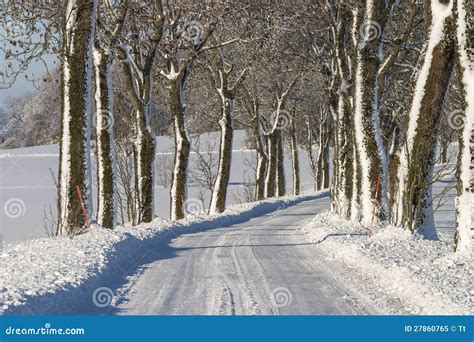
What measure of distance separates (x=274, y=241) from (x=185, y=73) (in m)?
10.8

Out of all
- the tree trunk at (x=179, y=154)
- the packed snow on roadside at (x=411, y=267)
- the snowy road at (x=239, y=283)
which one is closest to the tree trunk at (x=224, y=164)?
the tree trunk at (x=179, y=154)

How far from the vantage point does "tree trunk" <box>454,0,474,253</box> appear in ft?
34.3

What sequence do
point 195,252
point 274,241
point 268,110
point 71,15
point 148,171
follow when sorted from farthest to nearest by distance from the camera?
1. point 268,110
2. point 148,171
3. point 274,241
4. point 71,15
5. point 195,252

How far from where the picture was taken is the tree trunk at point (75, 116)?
14.4 m

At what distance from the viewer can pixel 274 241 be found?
15.8m

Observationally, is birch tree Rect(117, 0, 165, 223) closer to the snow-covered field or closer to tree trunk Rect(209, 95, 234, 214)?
the snow-covered field

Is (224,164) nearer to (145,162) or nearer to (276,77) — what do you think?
(145,162)

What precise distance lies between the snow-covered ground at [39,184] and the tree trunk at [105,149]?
22.8 m

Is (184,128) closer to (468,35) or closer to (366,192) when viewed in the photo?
(366,192)

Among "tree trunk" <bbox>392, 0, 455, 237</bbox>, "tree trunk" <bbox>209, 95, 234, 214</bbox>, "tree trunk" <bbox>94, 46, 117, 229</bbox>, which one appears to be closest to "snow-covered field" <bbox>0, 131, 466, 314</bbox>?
"tree trunk" <bbox>392, 0, 455, 237</bbox>

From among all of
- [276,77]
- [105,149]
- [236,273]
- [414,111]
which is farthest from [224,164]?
[236,273]

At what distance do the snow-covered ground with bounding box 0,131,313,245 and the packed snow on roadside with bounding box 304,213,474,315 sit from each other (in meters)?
29.3

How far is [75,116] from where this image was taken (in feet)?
47.2

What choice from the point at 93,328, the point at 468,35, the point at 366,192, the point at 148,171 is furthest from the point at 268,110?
the point at 93,328
